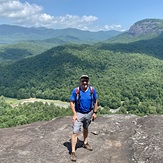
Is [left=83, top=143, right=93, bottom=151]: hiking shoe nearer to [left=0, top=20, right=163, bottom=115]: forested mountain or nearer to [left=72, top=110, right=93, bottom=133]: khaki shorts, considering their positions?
[left=72, top=110, right=93, bottom=133]: khaki shorts

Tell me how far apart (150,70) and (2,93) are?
323 ft

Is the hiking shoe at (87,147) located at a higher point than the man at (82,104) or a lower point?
lower

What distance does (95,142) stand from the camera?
1788 cm

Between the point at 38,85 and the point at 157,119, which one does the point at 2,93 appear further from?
the point at 157,119

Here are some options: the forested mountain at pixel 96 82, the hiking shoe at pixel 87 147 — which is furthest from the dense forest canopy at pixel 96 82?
the hiking shoe at pixel 87 147

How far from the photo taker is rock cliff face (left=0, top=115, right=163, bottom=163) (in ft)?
51.1

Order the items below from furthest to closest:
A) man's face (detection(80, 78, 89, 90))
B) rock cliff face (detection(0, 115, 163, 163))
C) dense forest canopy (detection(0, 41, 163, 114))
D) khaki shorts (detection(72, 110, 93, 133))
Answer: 1. dense forest canopy (detection(0, 41, 163, 114))
2. rock cliff face (detection(0, 115, 163, 163))
3. khaki shorts (detection(72, 110, 93, 133))
4. man's face (detection(80, 78, 89, 90))

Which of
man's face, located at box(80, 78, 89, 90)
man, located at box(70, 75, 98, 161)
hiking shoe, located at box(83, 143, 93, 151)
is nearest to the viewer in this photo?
man's face, located at box(80, 78, 89, 90)

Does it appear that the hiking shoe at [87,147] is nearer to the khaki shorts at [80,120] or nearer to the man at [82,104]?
the man at [82,104]

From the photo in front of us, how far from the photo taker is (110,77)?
6914 inches

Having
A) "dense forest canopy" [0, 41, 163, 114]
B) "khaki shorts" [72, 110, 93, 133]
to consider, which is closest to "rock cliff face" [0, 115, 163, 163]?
"khaki shorts" [72, 110, 93, 133]

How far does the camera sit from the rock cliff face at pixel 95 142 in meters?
15.6

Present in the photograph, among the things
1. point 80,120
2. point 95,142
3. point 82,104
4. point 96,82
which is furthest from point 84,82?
point 96,82

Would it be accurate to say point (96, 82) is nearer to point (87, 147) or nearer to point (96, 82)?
point (96, 82)
